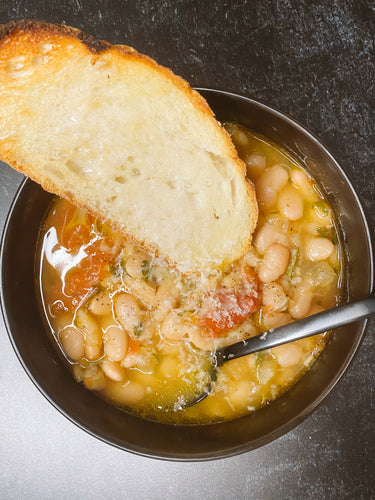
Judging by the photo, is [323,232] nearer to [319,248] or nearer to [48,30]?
[319,248]

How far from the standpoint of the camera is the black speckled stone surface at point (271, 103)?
6.88 ft

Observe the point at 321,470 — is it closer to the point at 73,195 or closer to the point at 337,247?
the point at 337,247

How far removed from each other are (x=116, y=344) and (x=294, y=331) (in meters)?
0.63

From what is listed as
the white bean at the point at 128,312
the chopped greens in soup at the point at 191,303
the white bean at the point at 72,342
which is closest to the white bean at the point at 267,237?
the chopped greens in soup at the point at 191,303

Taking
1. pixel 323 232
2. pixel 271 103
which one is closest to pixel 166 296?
pixel 323 232

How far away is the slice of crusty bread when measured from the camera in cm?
160

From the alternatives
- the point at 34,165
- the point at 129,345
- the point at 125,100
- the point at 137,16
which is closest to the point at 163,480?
the point at 129,345

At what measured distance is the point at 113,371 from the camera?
6.26 feet

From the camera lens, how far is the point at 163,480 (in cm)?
213

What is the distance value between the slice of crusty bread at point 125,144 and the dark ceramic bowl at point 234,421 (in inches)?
6.2

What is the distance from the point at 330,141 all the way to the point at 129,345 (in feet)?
3.63

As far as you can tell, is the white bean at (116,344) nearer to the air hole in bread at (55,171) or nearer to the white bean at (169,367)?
the white bean at (169,367)

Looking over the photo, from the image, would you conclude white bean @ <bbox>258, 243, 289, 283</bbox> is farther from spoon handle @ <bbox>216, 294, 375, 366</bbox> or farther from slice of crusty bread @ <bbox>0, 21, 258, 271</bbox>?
spoon handle @ <bbox>216, 294, 375, 366</bbox>

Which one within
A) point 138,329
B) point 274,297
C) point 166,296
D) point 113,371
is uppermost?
point 274,297
